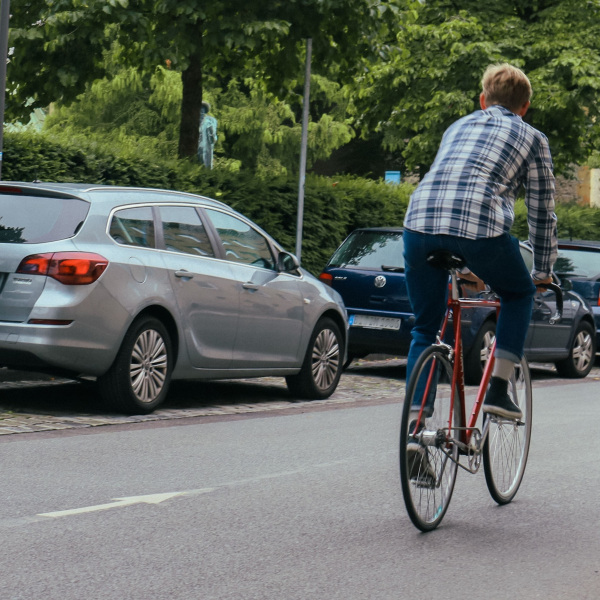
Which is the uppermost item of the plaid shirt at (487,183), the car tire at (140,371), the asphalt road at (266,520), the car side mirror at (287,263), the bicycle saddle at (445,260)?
the plaid shirt at (487,183)

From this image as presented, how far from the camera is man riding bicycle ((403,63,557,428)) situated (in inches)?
204

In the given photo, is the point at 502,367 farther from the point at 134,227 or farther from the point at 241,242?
the point at 241,242

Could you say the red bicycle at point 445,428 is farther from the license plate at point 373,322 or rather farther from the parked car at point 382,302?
the license plate at point 373,322

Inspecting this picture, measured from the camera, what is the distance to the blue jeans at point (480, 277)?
17.0 ft

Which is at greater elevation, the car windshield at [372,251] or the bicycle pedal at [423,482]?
the car windshield at [372,251]

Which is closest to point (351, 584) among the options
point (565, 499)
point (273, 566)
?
point (273, 566)

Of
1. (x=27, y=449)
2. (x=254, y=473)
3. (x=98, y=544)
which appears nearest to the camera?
(x=98, y=544)

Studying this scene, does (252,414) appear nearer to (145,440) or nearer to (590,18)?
(145,440)

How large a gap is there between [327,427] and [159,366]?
51.5 inches

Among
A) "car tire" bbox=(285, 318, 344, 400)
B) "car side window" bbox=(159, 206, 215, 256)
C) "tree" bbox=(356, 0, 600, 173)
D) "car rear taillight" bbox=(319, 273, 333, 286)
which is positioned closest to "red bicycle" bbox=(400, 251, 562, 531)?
"car side window" bbox=(159, 206, 215, 256)

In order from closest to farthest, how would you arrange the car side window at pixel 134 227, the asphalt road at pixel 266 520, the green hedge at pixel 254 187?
1. the asphalt road at pixel 266 520
2. the car side window at pixel 134 227
3. the green hedge at pixel 254 187

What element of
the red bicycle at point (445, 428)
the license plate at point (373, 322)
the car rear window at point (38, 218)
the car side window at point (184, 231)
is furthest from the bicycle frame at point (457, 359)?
the license plate at point (373, 322)

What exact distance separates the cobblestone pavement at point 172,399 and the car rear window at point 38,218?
1266mm

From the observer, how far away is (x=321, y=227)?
54.1 ft
